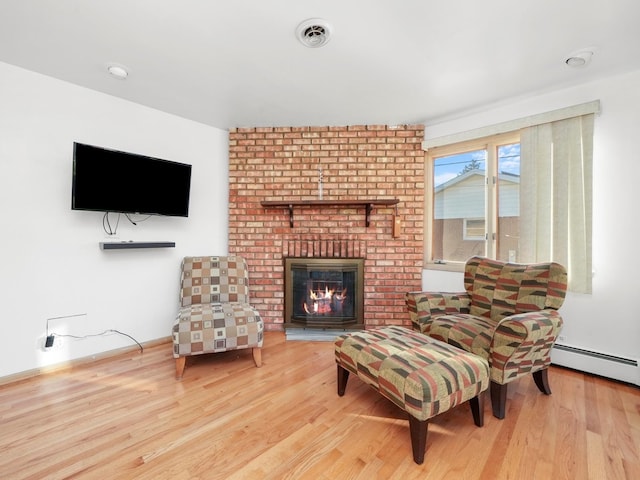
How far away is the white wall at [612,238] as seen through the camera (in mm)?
2023

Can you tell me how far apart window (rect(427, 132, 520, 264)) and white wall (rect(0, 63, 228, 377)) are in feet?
9.14

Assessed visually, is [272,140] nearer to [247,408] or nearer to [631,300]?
[247,408]

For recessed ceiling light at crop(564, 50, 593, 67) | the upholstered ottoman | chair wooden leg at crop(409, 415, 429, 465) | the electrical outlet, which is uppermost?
recessed ceiling light at crop(564, 50, 593, 67)

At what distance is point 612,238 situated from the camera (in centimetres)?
210

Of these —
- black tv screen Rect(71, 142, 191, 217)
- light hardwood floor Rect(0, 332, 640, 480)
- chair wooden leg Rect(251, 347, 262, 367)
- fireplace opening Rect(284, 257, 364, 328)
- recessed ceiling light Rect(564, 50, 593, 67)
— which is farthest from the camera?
fireplace opening Rect(284, 257, 364, 328)

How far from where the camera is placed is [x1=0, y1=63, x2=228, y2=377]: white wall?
2.01 metres

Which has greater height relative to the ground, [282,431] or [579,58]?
[579,58]

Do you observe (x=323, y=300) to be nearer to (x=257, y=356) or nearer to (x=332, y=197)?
(x=257, y=356)

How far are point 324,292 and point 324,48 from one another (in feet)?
7.33

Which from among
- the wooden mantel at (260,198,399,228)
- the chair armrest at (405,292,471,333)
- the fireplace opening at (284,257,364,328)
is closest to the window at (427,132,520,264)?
the wooden mantel at (260,198,399,228)

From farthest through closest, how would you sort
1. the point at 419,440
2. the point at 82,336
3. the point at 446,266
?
the point at 446,266 → the point at 82,336 → the point at 419,440

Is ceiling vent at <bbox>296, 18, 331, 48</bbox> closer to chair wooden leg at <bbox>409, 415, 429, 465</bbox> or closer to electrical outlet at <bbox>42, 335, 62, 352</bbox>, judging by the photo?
chair wooden leg at <bbox>409, 415, 429, 465</bbox>

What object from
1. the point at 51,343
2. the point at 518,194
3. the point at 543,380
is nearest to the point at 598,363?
the point at 543,380

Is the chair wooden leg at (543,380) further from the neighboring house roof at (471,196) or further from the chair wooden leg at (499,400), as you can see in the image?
the neighboring house roof at (471,196)
